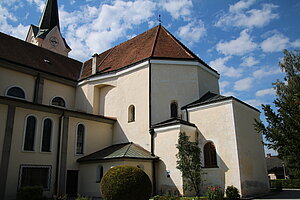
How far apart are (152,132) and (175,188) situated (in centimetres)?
434

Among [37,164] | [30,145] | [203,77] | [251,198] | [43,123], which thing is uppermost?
[203,77]

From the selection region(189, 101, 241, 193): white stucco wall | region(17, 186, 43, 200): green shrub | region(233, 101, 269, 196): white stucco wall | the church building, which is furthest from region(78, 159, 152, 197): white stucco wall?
region(233, 101, 269, 196): white stucco wall

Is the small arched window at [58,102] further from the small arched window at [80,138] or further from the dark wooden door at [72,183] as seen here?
the dark wooden door at [72,183]

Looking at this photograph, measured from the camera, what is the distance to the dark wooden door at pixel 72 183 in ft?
59.2

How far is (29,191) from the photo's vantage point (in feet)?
46.4

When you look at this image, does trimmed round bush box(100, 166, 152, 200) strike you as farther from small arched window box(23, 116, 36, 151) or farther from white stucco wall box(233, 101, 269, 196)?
small arched window box(23, 116, 36, 151)

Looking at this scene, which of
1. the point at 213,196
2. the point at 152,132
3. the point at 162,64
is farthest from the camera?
the point at 162,64

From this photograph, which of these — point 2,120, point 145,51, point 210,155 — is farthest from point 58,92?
point 210,155

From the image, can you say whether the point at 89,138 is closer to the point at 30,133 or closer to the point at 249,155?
the point at 30,133

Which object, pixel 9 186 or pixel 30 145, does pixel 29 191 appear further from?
pixel 30 145

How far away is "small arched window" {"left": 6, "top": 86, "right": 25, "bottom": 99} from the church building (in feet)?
0.26

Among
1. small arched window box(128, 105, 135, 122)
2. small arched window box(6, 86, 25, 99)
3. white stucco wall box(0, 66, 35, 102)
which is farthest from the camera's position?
small arched window box(128, 105, 135, 122)

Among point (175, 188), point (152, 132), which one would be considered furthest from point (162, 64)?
point (175, 188)

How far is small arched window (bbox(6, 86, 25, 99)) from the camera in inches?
799
